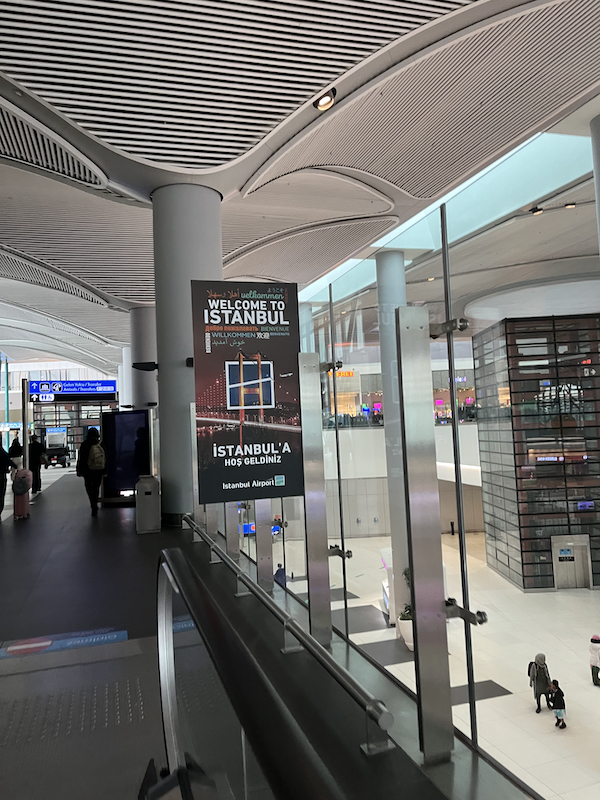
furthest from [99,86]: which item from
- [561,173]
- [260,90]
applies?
[561,173]

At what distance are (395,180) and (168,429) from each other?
5958 millimetres

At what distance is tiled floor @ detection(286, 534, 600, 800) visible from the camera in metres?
1.46

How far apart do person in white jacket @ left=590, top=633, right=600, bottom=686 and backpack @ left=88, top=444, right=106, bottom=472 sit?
35.7ft

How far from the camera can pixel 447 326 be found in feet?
6.22

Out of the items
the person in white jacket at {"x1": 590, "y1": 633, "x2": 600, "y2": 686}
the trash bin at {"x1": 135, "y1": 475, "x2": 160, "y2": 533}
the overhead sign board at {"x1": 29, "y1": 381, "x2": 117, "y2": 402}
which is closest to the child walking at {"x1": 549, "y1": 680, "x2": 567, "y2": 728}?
the person in white jacket at {"x1": 590, "y1": 633, "x2": 600, "y2": 686}

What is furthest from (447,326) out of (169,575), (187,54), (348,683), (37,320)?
(37,320)

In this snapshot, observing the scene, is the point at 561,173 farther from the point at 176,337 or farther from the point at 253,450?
the point at 176,337

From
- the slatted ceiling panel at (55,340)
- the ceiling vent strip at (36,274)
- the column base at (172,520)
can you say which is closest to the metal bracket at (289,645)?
the column base at (172,520)

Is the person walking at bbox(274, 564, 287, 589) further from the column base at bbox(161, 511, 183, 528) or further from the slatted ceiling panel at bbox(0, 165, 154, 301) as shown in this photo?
the slatted ceiling panel at bbox(0, 165, 154, 301)

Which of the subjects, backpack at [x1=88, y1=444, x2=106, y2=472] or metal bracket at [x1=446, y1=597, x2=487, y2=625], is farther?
backpack at [x1=88, y1=444, x2=106, y2=472]

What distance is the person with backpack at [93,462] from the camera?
11.3 m

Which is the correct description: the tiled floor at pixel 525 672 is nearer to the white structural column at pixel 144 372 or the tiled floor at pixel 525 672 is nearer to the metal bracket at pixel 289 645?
the metal bracket at pixel 289 645

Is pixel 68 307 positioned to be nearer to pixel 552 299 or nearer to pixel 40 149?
pixel 40 149

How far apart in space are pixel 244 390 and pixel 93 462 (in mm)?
8571
